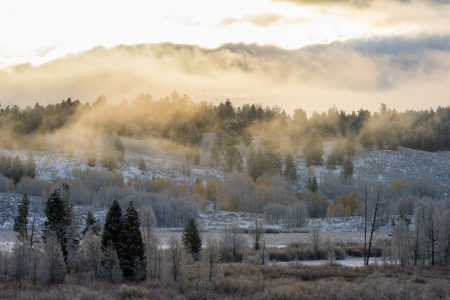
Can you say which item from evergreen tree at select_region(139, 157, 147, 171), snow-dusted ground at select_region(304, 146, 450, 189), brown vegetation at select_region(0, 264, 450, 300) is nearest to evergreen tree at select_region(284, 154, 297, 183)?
snow-dusted ground at select_region(304, 146, 450, 189)

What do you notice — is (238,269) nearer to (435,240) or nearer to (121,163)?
(435,240)

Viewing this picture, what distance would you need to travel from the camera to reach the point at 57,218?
3969 cm

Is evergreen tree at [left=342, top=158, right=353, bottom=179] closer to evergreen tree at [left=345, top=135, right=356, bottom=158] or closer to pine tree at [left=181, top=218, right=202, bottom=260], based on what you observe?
evergreen tree at [left=345, top=135, right=356, bottom=158]

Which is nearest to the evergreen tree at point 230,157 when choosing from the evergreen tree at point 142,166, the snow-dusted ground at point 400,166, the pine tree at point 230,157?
the pine tree at point 230,157

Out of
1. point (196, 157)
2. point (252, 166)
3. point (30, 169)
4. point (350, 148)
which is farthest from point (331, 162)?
point (30, 169)

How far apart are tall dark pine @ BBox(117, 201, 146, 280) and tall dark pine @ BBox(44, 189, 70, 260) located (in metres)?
8.67

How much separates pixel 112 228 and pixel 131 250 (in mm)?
3302

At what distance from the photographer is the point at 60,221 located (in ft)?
130

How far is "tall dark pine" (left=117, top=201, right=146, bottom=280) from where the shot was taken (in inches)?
1373

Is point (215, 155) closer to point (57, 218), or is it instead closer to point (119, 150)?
point (119, 150)

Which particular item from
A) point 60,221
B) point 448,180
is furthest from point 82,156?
point 448,180

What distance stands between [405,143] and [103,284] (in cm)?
19549

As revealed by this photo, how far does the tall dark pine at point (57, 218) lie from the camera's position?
3891cm

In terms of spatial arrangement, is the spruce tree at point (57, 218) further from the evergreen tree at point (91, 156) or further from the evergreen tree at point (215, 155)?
the evergreen tree at point (215, 155)
